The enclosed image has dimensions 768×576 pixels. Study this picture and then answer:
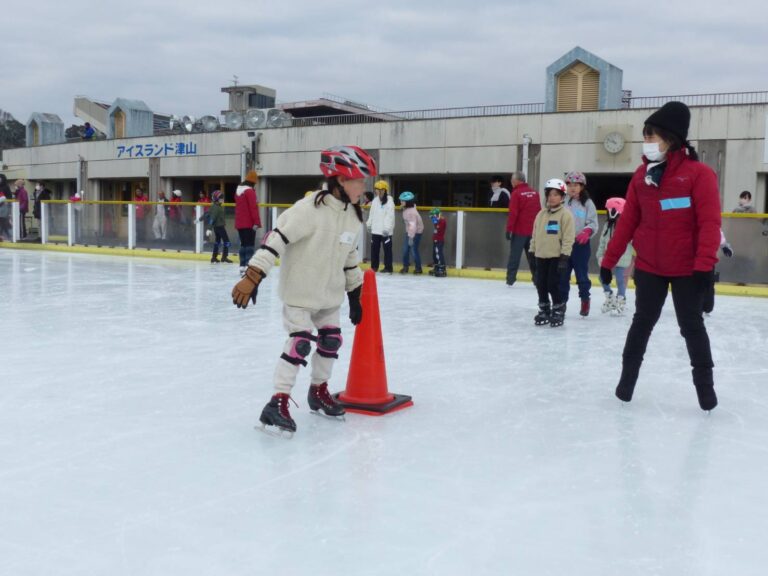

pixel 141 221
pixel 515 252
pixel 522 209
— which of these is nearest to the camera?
pixel 522 209

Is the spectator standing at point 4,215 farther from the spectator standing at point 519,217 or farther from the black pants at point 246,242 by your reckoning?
the spectator standing at point 519,217

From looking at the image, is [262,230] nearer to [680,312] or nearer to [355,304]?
[355,304]

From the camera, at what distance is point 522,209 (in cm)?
973

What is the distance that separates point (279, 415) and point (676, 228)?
188 cm

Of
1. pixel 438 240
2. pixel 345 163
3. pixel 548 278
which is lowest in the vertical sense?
pixel 548 278

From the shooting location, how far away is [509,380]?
4.25 m

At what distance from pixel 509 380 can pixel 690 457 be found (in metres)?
1.40

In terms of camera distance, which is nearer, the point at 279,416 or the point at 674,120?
the point at 279,416

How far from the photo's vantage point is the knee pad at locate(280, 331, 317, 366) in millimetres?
3062

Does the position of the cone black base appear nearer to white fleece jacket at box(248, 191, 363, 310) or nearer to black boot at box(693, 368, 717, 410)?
white fleece jacket at box(248, 191, 363, 310)

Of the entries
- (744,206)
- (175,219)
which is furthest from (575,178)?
(175,219)

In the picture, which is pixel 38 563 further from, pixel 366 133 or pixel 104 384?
pixel 366 133

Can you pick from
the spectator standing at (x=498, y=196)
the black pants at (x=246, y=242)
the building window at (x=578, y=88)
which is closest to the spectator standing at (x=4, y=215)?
the black pants at (x=246, y=242)

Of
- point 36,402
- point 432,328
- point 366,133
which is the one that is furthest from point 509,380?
point 366,133
